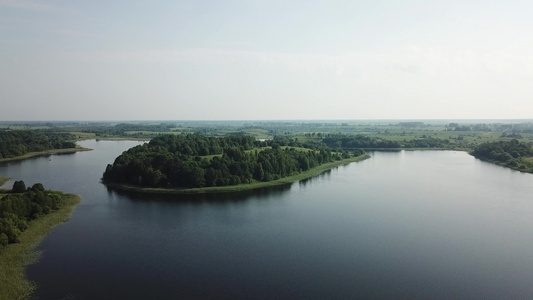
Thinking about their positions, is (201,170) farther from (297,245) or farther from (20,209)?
(297,245)

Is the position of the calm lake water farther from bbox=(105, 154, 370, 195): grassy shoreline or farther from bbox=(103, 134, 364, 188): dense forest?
bbox=(103, 134, 364, 188): dense forest

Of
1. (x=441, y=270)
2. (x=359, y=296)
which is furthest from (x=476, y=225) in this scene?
(x=359, y=296)

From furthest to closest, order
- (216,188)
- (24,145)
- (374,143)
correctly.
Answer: (374,143) → (24,145) → (216,188)

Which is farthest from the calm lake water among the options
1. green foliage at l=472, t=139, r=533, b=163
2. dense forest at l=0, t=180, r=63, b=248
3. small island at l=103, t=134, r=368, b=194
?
green foliage at l=472, t=139, r=533, b=163

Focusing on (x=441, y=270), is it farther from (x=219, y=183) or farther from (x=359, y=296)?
(x=219, y=183)

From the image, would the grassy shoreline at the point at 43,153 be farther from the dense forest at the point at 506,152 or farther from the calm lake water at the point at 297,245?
the dense forest at the point at 506,152

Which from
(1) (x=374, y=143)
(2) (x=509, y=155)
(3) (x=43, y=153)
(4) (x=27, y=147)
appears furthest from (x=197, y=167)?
(1) (x=374, y=143)

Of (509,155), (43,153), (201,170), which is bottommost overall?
(509,155)

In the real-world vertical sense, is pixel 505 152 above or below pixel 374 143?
below
